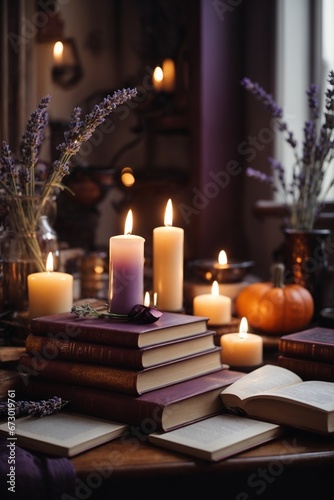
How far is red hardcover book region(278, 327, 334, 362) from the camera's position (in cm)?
124

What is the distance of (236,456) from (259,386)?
0.18 metres

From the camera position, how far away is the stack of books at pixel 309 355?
4.05 feet

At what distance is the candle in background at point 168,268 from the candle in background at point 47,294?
21cm

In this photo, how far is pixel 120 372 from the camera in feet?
3.57

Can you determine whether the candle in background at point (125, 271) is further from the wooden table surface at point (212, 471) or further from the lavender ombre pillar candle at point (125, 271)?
the wooden table surface at point (212, 471)

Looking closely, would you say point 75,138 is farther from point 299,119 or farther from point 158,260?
point 299,119

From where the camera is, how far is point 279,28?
7.49ft

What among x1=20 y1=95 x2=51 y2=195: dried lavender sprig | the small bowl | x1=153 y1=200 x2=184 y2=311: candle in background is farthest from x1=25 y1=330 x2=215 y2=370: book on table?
the small bowl

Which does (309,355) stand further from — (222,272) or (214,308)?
(222,272)

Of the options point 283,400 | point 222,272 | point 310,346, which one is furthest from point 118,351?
point 222,272

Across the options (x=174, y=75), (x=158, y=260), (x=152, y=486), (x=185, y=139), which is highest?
(x=174, y=75)

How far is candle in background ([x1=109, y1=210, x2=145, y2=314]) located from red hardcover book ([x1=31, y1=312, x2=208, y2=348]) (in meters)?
0.04

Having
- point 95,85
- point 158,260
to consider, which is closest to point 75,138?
point 158,260

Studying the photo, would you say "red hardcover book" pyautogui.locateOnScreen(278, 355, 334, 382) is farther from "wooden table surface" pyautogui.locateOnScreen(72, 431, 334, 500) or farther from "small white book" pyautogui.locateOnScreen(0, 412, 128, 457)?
"small white book" pyautogui.locateOnScreen(0, 412, 128, 457)
